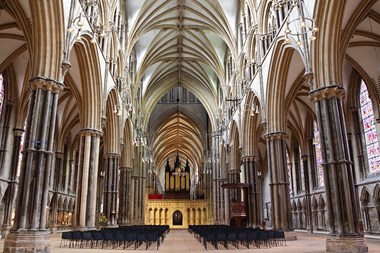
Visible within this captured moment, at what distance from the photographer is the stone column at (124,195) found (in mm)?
30297

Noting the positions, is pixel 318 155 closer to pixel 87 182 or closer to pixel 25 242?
pixel 87 182

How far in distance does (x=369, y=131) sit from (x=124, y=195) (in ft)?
67.3

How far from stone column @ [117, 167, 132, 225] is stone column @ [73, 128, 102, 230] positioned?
12536 mm

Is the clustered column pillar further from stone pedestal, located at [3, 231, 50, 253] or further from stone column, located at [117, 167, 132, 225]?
stone pedestal, located at [3, 231, 50, 253]

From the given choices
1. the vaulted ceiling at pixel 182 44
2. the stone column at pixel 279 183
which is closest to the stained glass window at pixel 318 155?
the stone column at pixel 279 183

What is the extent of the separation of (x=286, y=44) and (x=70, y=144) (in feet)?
79.4

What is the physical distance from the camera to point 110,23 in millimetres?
21781

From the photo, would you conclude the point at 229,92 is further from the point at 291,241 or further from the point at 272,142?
the point at 291,241

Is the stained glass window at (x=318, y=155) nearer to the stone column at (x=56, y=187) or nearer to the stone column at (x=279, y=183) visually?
the stone column at (x=279, y=183)

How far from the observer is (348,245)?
441 inches

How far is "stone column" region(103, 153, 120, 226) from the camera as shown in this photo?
23250mm

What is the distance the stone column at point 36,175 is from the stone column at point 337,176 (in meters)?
9.75

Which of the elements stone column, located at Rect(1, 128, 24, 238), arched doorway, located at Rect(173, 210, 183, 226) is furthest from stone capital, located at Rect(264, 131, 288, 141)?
arched doorway, located at Rect(173, 210, 183, 226)

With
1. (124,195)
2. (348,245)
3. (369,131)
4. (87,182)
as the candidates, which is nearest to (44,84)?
(87,182)
